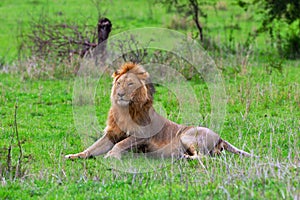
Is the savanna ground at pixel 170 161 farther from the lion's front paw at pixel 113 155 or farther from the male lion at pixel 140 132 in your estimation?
the male lion at pixel 140 132

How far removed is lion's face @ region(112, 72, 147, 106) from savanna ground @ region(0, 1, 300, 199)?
832mm

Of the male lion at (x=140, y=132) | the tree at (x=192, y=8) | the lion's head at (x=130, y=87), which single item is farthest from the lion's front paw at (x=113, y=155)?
the tree at (x=192, y=8)

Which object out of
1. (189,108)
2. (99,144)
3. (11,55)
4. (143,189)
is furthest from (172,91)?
(11,55)

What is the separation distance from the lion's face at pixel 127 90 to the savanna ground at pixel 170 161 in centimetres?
83

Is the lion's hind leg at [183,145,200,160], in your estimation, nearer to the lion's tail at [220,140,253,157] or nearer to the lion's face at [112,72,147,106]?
the lion's tail at [220,140,253,157]

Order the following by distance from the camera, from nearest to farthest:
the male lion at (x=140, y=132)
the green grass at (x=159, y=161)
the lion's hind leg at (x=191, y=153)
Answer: the green grass at (x=159, y=161) → the lion's hind leg at (x=191, y=153) → the male lion at (x=140, y=132)

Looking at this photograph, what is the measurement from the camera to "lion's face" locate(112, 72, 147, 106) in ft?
28.4

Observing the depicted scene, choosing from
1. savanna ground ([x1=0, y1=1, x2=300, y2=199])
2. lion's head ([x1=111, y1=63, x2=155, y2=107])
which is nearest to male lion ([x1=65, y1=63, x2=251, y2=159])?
lion's head ([x1=111, y1=63, x2=155, y2=107])

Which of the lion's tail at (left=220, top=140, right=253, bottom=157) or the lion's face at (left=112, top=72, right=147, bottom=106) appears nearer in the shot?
the lion's tail at (left=220, top=140, right=253, bottom=157)

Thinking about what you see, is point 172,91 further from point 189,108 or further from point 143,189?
point 143,189

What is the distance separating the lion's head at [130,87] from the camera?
867cm

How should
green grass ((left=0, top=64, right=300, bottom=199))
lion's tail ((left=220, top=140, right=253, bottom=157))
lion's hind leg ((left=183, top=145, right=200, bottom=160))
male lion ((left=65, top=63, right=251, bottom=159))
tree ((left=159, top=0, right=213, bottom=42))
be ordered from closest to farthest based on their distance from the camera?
1. green grass ((left=0, top=64, right=300, bottom=199))
2. lion's hind leg ((left=183, top=145, right=200, bottom=160))
3. lion's tail ((left=220, top=140, right=253, bottom=157))
4. male lion ((left=65, top=63, right=251, bottom=159))
5. tree ((left=159, top=0, right=213, bottom=42))

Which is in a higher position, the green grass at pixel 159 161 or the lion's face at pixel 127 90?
the lion's face at pixel 127 90

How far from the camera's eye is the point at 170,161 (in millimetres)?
8305
